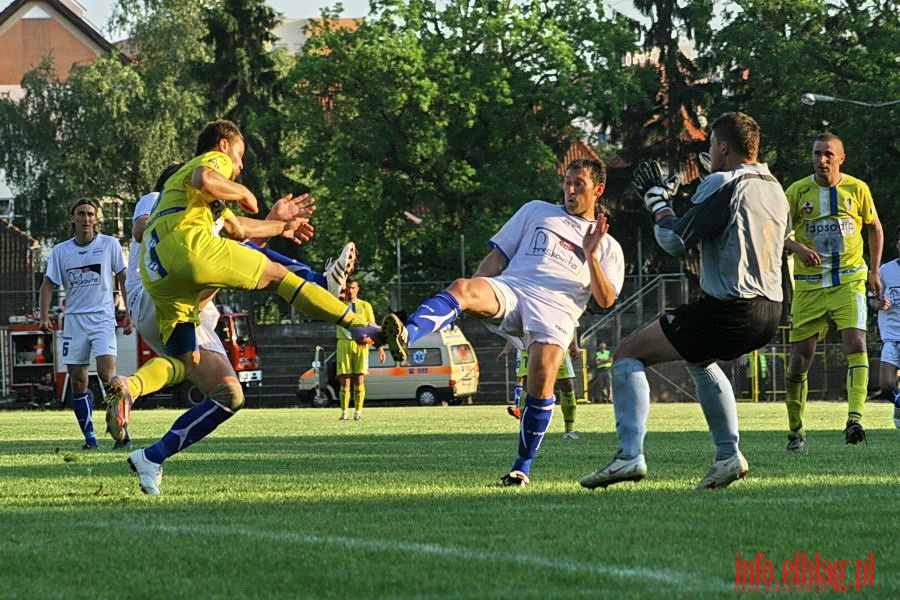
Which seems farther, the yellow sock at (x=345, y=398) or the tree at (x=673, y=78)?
the tree at (x=673, y=78)

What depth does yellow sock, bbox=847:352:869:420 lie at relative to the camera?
465 inches

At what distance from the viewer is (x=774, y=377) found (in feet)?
123

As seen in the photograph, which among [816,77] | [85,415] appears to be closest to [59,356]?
[816,77]

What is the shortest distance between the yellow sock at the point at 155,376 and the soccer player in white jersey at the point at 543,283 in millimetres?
1334

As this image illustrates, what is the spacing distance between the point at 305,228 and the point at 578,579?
15.5ft

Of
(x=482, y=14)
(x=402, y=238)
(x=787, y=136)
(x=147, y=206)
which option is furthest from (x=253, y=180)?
(x=147, y=206)

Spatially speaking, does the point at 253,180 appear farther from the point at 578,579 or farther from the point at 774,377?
the point at 578,579

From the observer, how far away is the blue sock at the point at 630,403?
23.7ft

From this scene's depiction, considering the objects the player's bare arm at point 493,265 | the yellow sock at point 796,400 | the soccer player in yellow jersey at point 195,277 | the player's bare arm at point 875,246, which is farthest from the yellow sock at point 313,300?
the player's bare arm at point 875,246

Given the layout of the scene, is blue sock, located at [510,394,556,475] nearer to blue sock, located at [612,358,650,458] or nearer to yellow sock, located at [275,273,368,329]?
blue sock, located at [612,358,650,458]

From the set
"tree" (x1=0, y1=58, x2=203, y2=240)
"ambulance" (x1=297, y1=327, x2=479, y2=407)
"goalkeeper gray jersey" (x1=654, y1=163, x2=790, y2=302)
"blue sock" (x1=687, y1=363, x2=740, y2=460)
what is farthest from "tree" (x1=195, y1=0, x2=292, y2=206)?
"goalkeeper gray jersey" (x1=654, y1=163, x2=790, y2=302)

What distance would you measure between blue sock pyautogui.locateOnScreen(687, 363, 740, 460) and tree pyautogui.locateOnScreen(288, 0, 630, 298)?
42.8 m

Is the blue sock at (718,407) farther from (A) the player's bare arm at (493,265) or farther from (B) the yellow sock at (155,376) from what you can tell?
(B) the yellow sock at (155,376)

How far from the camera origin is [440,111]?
5172 cm
